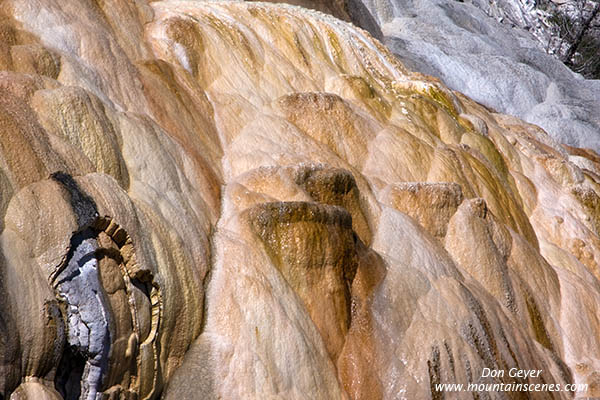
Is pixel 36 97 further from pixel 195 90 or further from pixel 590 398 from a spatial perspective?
pixel 590 398

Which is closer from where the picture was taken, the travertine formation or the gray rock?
the travertine formation

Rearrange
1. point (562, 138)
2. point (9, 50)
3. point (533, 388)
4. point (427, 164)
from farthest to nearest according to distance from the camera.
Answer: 1. point (562, 138)
2. point (427, 164)
3. point (533, 388)
4. point (9, 50)

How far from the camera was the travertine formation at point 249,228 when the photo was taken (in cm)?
419

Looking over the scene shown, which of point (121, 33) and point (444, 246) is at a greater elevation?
point (121, 33)

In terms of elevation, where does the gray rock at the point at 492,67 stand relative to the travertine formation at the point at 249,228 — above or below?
below

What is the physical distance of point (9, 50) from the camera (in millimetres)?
5508

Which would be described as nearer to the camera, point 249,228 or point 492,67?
point 249,228

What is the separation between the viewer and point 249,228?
538 centimetres

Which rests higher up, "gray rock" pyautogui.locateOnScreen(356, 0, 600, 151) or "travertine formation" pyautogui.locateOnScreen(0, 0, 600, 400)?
"travertine formation" pyautogui.locateOnScreen(0, 0, 600, 400)

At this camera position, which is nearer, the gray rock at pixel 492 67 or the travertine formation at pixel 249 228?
the travertine formation at pixel 249 228

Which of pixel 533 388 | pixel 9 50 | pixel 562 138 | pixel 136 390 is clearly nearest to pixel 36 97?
pixel 9 50

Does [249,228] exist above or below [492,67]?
above

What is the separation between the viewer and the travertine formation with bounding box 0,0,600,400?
4.19 meters

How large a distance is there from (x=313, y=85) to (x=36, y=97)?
357 cm
